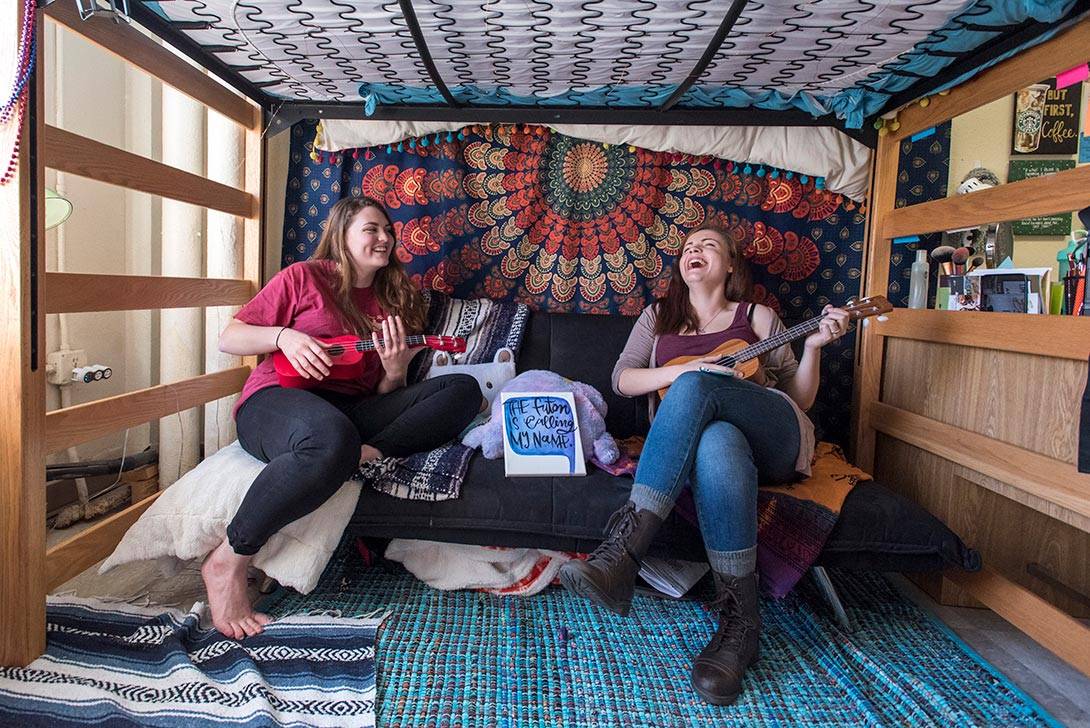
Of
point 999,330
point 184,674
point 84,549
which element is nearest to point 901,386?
point 999,330

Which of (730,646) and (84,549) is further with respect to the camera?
(84,549)

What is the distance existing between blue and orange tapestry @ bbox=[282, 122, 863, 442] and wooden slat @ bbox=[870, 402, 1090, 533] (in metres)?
0.35

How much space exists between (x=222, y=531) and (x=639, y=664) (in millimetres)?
1094

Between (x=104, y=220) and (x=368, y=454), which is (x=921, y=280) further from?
(x=104, y=220)

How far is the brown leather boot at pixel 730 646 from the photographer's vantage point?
5.07 ft

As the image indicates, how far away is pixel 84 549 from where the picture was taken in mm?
1831

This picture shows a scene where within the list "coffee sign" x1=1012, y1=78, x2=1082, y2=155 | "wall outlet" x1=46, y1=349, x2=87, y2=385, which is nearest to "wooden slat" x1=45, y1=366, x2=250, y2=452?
"wall outlet" x1=46, y1=349, x2=87, y2=385

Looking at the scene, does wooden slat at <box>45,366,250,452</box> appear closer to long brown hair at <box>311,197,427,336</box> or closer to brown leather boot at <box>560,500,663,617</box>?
long brown hair at <box>311,197,427,336</box>

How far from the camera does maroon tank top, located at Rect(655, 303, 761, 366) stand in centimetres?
221

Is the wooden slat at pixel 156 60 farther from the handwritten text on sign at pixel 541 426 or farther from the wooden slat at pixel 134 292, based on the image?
the handwritten text on sign at pixel 541 426

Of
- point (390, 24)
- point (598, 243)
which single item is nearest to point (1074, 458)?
point (598, 243)

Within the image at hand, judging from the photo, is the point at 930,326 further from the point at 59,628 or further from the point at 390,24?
the point at 59,628

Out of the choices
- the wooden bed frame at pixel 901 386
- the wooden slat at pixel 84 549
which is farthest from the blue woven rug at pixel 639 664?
the wooden slat at pixel 84 549

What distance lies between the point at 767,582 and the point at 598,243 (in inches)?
55.9
